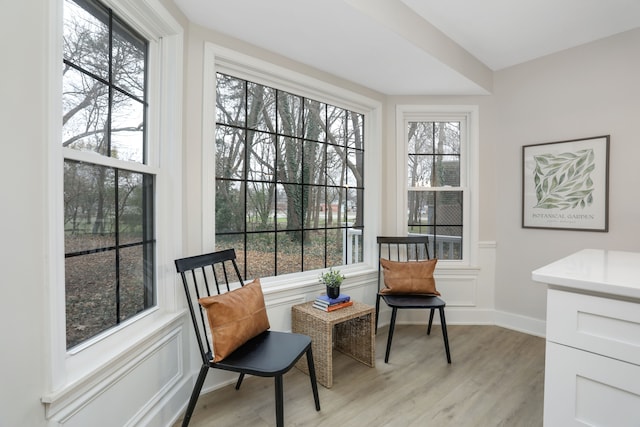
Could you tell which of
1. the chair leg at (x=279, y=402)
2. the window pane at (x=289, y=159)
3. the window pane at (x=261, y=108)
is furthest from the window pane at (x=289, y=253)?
the chair leg at (x=279, y=402)

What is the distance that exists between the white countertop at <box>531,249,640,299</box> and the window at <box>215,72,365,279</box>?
68.0 inches

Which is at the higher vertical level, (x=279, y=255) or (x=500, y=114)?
(x=500, y=114)

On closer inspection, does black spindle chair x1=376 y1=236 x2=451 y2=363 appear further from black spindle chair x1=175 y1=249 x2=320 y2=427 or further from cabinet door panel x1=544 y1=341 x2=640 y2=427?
cabinet door panel x1=544 y1=341 x2=640 y2=427

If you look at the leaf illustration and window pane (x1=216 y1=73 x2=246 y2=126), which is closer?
window pane (x1=216 y1=73 x2=246 y2=126)

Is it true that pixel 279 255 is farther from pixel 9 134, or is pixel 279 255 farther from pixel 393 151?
pixel 9 134

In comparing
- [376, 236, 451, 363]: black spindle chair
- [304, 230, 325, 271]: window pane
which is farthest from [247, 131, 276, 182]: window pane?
[376, 236, 451, 363]: black spindle chair

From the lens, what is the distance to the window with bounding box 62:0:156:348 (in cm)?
128

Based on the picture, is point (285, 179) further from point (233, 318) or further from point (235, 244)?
point (233, 318)

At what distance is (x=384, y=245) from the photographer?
322 cm

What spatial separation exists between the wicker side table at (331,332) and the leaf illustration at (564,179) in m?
1.93

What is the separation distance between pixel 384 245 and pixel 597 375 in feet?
6.90

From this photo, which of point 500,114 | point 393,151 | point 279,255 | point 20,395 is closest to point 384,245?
point 393,151

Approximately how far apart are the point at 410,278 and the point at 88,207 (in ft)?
7.52

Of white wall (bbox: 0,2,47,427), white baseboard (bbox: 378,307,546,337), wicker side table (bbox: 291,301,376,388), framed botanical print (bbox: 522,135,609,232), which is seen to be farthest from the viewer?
white baseboard (bbox: 378,307,546,337)
